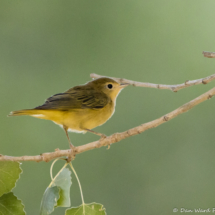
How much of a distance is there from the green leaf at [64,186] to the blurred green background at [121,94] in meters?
2.13

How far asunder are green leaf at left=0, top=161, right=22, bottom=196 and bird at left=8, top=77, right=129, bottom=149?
34 centimetres

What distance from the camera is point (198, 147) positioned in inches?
154

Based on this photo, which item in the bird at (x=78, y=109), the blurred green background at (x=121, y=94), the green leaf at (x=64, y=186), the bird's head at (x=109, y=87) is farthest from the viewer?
the blurred green background at (x=121, y=94)

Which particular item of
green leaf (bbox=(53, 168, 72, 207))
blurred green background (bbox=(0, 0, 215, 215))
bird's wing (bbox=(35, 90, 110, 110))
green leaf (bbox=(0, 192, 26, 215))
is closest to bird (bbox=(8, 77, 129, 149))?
bird's wing (bbox=(35, 90, 110, 110))

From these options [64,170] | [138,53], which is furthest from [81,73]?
[64,170]

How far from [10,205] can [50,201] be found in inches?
5.9

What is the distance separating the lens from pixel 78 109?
1.91 meters

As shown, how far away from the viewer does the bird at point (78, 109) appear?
1770mm

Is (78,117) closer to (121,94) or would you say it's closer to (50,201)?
(50,201)

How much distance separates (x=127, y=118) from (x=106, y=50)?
927 mm

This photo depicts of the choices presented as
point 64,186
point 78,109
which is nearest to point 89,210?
point 64,186

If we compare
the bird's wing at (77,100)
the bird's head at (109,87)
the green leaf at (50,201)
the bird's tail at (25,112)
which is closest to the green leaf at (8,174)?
the green leaf at (50,201)

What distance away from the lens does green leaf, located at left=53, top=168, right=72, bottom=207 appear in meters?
1.35

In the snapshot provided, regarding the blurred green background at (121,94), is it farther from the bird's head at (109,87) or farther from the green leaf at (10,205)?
the green leaf at (10,205)
